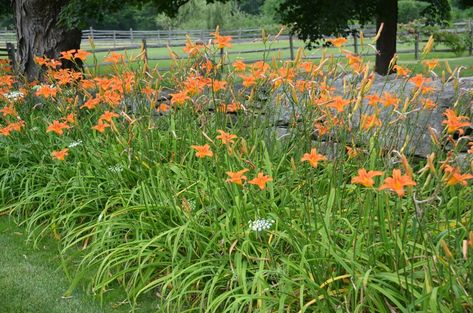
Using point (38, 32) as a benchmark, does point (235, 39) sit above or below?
below

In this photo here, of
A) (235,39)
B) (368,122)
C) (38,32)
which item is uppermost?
(38,32)

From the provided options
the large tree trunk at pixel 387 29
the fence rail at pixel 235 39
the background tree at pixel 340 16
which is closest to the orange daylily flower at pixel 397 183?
the background tree at pixel 340 16

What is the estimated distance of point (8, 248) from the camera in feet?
14.4

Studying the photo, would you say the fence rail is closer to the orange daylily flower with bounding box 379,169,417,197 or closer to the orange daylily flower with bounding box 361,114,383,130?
the orange daylily flower with bounding box 361,114,383,130

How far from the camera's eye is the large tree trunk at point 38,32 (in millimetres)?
8133

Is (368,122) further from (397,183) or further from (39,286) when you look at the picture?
(39,286)

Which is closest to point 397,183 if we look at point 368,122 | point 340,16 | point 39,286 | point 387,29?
point 368,122

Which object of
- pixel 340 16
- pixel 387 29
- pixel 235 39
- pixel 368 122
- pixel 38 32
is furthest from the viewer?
pixel 235 39

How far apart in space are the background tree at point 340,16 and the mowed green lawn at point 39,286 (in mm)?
6716

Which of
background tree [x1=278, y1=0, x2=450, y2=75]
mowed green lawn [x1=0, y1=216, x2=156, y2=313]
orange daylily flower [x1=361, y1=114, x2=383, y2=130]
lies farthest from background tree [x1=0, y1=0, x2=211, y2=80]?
orange daylily flower [x1=361, y1=114, x2=383, y2=130]

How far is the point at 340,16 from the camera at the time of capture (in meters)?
9.94

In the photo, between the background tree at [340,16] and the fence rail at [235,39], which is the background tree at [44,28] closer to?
the background tree at [340,16]

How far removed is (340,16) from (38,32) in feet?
14.9

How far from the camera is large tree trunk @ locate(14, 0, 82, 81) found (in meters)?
8.13
